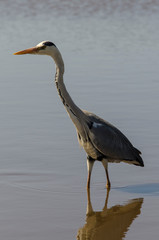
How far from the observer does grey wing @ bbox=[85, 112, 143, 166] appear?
777 cm

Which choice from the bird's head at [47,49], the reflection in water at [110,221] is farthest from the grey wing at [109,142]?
the bird's head at [47,49]

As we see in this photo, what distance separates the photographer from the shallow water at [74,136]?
666 cm

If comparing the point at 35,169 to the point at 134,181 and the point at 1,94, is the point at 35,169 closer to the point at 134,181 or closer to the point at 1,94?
the point at 134,181

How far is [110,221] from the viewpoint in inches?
267

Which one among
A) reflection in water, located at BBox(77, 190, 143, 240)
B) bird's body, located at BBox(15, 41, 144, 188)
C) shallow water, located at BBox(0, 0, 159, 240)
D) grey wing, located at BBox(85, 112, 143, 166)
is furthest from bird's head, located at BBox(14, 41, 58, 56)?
reflection in water, located at BBox(77, 190, 143, 240)

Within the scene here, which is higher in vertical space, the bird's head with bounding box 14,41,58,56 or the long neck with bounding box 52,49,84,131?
the bird's head with bounding box 14,41,58,56

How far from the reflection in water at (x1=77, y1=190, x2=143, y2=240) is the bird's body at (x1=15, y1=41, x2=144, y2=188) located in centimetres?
65

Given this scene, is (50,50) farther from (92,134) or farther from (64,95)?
(92,134)

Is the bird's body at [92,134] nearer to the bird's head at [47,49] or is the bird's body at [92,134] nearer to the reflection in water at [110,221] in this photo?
the bird's head at [47,49]

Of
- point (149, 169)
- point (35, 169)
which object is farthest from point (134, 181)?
point (35, 169)

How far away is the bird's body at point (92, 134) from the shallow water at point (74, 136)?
306 millimetres

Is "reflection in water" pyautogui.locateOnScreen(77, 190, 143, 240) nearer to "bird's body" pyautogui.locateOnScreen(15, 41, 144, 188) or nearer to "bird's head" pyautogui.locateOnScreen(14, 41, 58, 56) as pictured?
"bird's body" pyautogui.locateOnScreen(15, 41, 144, 188)

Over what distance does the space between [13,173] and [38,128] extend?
6.17 ft

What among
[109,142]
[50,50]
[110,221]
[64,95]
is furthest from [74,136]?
[110,221]
